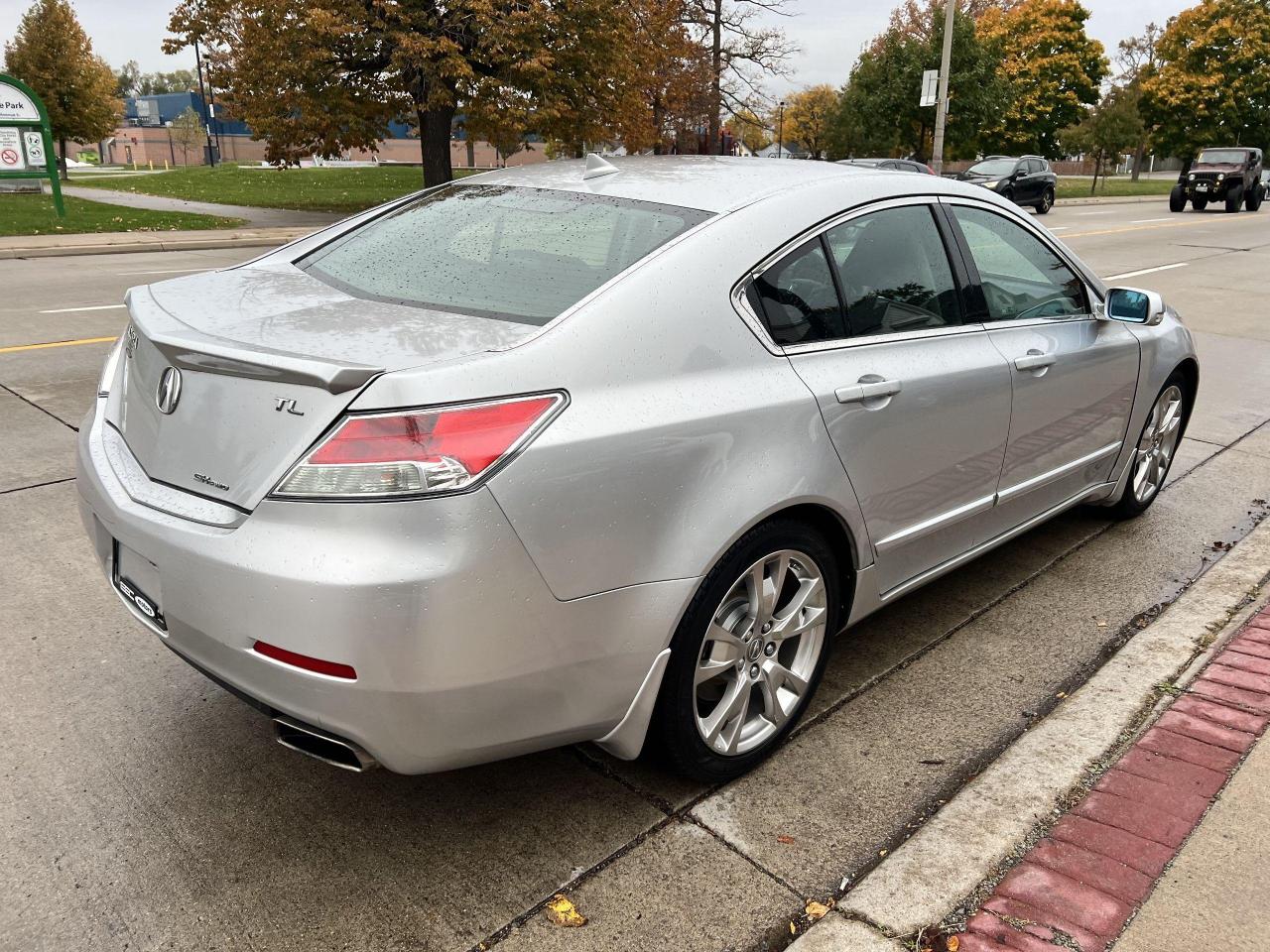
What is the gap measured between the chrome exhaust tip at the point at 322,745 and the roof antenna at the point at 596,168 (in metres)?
1.89

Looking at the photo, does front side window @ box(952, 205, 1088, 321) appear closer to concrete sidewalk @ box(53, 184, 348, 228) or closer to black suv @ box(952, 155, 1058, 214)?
concrete sidewalk @ box(53, 184, 348, 228)

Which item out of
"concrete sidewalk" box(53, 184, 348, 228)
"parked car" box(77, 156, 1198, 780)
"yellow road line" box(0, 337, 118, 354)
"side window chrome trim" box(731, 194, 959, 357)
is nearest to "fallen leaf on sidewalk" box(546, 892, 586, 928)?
"parked car" box(77, 156, 1198, 780)

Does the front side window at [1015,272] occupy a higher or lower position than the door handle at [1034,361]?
higher

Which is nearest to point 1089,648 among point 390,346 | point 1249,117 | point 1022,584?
point 1022,584

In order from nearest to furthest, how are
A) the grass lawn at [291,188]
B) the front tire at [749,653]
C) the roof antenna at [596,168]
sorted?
the front tire at [749,653], the roof antenna at [596,168], the grass lawn at [291,188]

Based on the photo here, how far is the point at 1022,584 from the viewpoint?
4328 millimetres

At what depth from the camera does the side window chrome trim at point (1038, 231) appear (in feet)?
11.9

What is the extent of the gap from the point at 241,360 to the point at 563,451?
742 mm

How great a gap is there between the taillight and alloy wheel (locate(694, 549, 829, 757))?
2.55ft

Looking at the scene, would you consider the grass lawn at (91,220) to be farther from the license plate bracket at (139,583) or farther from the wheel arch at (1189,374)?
the wheel arch at (1189,374)

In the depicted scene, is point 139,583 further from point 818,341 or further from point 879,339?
point 879,339

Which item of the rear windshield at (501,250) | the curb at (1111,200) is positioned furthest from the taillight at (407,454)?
the curb at (1111,200)

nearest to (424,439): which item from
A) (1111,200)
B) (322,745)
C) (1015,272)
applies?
(322,745)

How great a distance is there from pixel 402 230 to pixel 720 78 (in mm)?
38223
